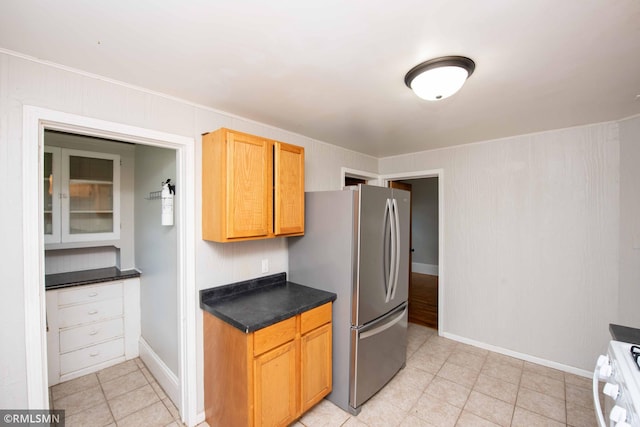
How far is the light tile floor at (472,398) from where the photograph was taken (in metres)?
2.00

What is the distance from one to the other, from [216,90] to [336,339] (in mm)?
2057

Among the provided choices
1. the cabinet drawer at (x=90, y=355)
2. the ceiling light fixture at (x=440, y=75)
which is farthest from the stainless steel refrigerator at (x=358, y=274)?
the cabinet drawer at (x=90, y=355)

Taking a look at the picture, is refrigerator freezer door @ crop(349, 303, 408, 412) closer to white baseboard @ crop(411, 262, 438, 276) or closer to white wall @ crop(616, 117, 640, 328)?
white wall @ crop(616, 117, 640, 328)

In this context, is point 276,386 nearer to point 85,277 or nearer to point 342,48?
point 342,48

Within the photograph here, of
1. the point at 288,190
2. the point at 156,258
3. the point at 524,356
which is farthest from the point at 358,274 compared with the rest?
the point at 524,356

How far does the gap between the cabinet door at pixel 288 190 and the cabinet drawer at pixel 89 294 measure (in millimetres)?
1991

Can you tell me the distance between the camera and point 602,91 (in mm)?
1766

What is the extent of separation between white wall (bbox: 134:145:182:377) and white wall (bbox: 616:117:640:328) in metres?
3.64

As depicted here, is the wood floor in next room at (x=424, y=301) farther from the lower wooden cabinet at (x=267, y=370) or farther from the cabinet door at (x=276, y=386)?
the cabinet door at (x=276, y=386)

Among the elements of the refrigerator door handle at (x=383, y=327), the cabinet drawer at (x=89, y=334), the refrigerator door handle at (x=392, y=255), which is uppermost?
the refrigerator door handle at (x=392, y=255)

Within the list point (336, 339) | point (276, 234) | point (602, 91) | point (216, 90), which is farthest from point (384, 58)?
point (336, 339)

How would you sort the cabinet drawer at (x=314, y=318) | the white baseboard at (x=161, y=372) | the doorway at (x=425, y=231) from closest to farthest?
the cabinet drawer at (x=314, y=318) < the white baseboard at (x=161, y=372) < the doorway at (x=425, y=231)

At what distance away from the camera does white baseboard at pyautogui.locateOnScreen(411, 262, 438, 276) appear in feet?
21.6

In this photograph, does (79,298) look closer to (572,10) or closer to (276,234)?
(276,234)
